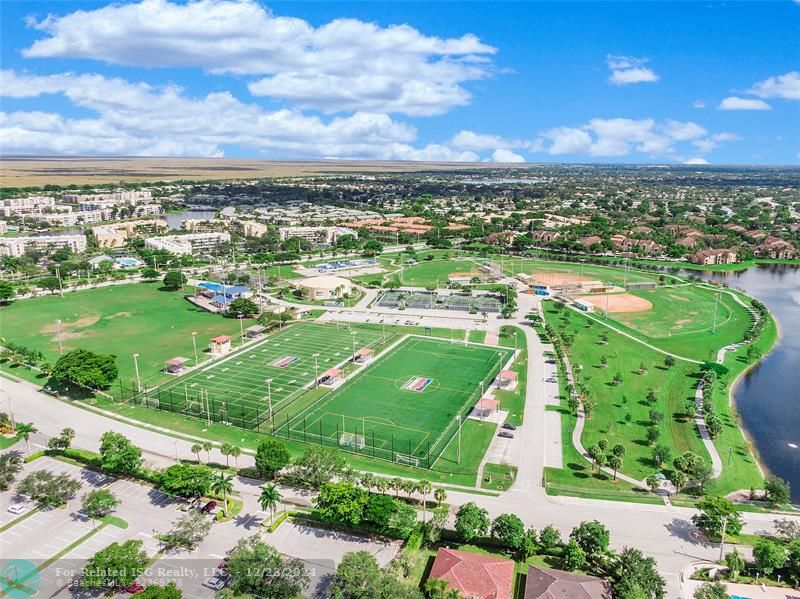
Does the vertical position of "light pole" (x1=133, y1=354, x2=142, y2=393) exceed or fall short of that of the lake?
it exceeds it

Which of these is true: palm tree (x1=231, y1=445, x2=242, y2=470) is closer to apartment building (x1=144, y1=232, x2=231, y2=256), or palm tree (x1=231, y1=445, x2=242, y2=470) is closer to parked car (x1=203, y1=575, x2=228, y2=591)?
parked car (x1=203, y1=575, x2=228, y2=591)

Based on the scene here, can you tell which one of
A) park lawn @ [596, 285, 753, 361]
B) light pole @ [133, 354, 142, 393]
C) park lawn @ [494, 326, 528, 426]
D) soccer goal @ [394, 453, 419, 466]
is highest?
park lawn @ [596, 285, 753, 361]

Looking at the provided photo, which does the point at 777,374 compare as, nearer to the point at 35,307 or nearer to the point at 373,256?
the point at 373,256

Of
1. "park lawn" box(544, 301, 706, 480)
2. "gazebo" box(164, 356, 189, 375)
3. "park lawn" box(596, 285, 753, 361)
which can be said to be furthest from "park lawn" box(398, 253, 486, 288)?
"gazebo" box(164, 356, 189, 375)

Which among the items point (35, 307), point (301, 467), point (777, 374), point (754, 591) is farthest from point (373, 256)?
point (754, 591)

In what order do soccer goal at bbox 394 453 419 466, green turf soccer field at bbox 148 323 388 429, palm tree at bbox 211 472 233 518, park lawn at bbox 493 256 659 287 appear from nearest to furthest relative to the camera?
1. palm tree at bbox 211 472 233 518
2. soccer goal at bbox 394 453 419 466
3. green turf soccer field at bbox 148 323 388 429
4. park lawn at bbox 493 256 659 287

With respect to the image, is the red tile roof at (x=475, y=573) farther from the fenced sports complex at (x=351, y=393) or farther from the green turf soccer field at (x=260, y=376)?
the green turf soccer field at (x=260, y=376)

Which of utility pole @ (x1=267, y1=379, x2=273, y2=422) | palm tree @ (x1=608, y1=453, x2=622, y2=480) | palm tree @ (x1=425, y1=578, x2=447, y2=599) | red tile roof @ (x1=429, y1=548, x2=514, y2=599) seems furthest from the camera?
utility pole @ (x1=267, y1=379, x2=273, y2=422)
